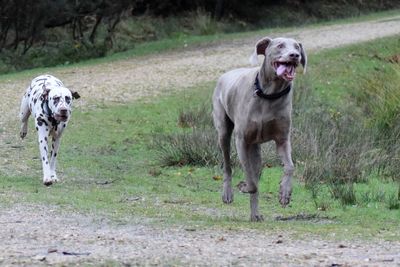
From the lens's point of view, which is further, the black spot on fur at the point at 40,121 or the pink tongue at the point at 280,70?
the black spot on fur at the point at 40,121

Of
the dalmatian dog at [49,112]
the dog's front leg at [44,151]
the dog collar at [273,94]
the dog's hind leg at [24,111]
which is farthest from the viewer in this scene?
the dog's hind leg at [24,111]

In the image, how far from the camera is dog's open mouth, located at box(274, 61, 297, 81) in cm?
1005

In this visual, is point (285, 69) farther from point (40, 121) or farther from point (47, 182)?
point (40, 121)

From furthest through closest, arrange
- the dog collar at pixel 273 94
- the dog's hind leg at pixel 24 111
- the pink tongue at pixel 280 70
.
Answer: the dog's hind leg at pixel 24 111
the dog collar at pixel 273 94
the pink tongue at pixel 280 70

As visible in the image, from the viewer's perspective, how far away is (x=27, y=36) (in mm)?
30859

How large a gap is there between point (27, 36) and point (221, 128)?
2018 cm

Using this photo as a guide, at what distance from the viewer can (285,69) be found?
33.1 ft

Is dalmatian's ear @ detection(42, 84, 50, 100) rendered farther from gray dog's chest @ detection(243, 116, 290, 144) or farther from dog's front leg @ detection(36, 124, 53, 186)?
gray dog's chest @ detection(243, 116, 290, 144)

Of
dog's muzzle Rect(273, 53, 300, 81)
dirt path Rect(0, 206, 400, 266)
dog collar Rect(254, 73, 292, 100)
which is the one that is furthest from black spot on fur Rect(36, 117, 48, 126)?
dog's muzzle Rect(273, 53, 300, 81)

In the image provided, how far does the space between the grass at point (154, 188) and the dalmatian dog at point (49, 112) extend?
1.04 ft

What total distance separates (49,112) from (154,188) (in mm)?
1721

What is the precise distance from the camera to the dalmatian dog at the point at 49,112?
12977mm

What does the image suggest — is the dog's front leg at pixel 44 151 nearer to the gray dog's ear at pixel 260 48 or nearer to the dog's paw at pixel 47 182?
the dog's paw at pixel 47 182

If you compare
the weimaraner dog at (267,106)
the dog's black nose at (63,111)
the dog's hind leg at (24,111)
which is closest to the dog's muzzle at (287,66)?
the weimaraner dog at (267,106)
